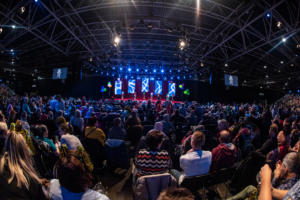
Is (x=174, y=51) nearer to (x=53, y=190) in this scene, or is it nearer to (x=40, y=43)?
(x=40, y=43)

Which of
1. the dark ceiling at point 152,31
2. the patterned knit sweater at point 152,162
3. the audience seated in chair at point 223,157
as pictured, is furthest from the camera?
the dark ceiling at point 152,31

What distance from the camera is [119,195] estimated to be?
122 inches

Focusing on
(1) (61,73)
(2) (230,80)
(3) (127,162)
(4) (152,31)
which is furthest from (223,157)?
(1) (61,73)

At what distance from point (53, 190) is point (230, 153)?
7.70 feet

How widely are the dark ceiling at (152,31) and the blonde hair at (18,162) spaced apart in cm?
727

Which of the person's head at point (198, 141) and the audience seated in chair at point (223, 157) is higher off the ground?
the person's head at point (198, 141)

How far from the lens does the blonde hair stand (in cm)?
125

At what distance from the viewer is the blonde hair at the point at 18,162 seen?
1.25 m

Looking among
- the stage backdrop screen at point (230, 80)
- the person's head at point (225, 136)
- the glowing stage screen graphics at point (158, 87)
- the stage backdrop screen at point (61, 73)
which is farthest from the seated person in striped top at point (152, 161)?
the glowing stage screen graphics at point (158, 87)

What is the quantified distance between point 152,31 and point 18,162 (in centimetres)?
1074

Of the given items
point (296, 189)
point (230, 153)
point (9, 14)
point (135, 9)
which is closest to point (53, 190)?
point (296, 189)

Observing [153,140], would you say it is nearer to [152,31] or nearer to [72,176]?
[72,176]

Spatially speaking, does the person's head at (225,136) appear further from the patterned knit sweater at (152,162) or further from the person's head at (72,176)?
the person's head at (72,176)

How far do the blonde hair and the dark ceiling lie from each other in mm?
7269
